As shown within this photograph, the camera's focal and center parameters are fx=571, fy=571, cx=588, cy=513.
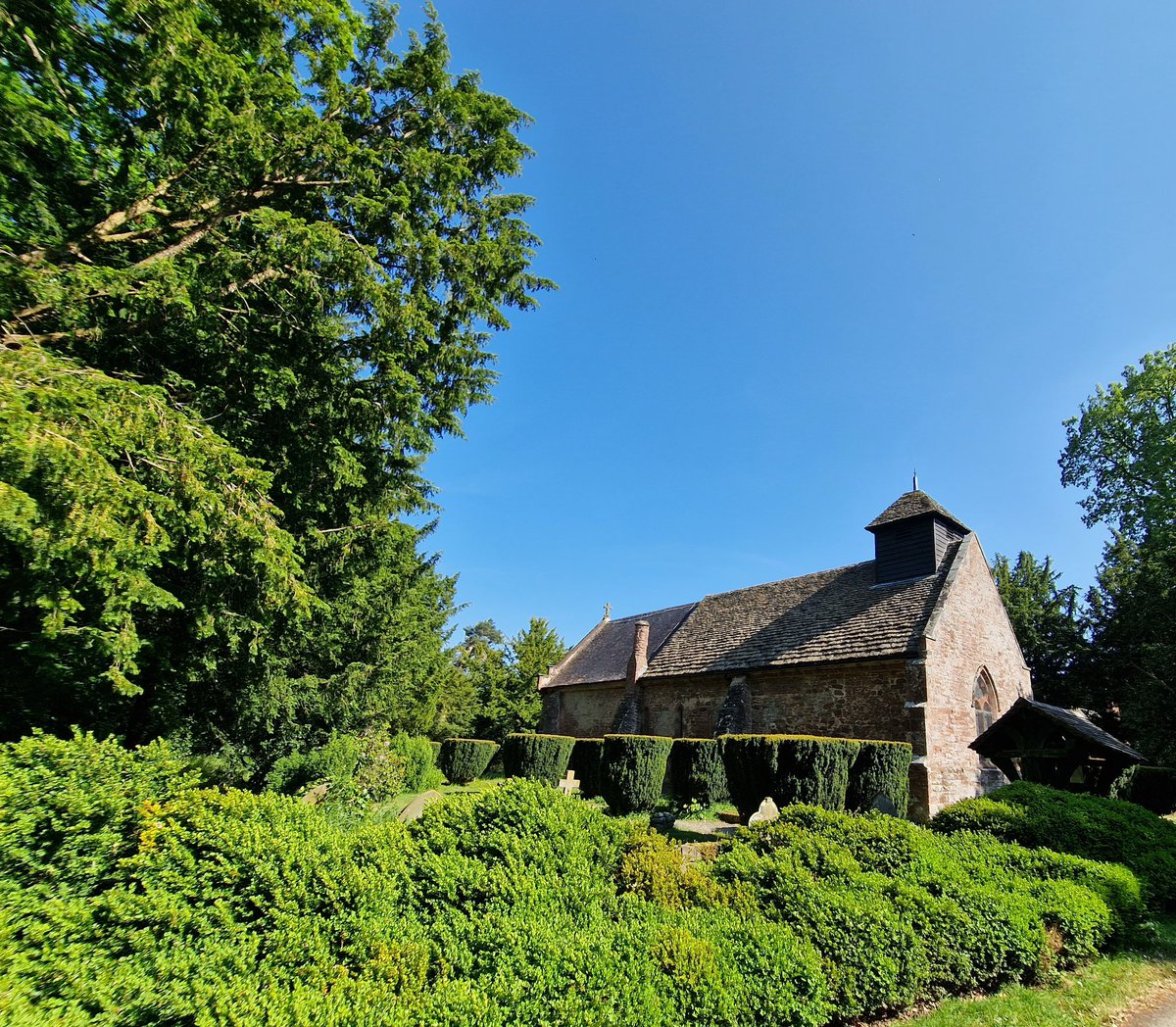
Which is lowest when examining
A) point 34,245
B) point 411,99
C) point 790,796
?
point 790,796

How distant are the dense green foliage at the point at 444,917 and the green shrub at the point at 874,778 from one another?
558cm

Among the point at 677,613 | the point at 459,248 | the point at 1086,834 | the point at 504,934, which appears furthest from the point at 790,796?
the point at 677,613

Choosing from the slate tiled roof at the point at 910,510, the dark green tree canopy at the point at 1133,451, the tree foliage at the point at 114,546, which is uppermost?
the dark green tree canopy at the point at 1133,451

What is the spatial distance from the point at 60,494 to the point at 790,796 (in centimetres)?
1193

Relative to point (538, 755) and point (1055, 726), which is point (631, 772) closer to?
point (538, 755)

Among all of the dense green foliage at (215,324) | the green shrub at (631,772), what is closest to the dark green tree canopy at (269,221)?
the dense green foliage at (215,324)

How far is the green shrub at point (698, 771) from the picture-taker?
1388 centimetres

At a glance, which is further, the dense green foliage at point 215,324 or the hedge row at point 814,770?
the hedge row at point 814,770

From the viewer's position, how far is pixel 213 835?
443 centimetres

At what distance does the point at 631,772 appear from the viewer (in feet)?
44.9

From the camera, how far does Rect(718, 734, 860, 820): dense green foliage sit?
11.0m

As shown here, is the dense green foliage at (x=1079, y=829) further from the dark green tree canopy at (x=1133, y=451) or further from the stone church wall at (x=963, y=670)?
the dark green tree canopy at (x=1133, y=451)

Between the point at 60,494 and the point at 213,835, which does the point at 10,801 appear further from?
the point at 60,494

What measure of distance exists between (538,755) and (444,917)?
1533 centimetres
